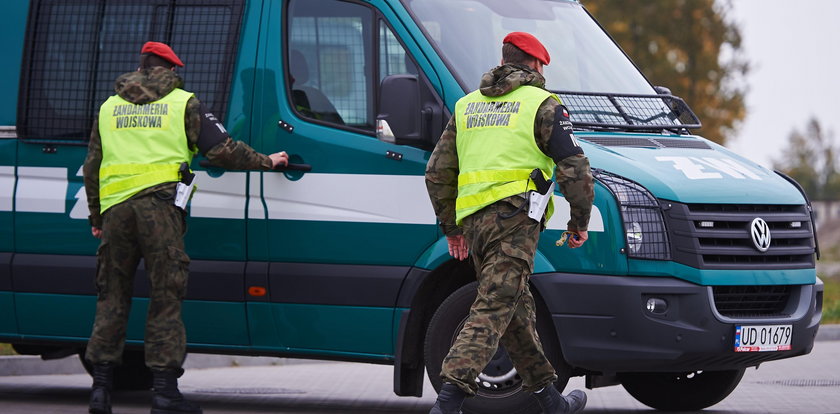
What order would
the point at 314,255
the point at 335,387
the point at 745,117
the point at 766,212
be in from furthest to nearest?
the point at 745,117 → the point at 335,387 → the point at 314,255 → the point at 766,212

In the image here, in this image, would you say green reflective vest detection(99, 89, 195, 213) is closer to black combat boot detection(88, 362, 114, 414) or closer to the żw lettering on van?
black combat boot detection(88, 362, 114, 414)

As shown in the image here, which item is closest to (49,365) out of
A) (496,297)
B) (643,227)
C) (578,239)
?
(496,297)

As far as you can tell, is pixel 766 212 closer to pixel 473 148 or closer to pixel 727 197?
pixel 727 197

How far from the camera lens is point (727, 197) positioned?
22.8 ft

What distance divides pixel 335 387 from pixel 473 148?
4104 millimetres

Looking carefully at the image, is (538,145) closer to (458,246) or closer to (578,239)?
(578,239)

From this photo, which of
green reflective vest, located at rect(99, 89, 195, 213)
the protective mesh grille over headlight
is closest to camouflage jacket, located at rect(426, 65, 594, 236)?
the protective mesh grille over headlight

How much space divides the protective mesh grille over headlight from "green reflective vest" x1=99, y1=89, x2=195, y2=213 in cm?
217

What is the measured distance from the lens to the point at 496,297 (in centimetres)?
640

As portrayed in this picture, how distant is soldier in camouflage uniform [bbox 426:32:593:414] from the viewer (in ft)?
20.9

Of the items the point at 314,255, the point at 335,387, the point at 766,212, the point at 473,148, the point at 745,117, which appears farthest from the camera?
the point at 745,117

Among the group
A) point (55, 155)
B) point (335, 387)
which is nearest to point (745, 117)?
point (335, 387)

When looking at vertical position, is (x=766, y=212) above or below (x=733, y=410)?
above

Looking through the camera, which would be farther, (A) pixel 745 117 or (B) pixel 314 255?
(A) pixel 745 117
